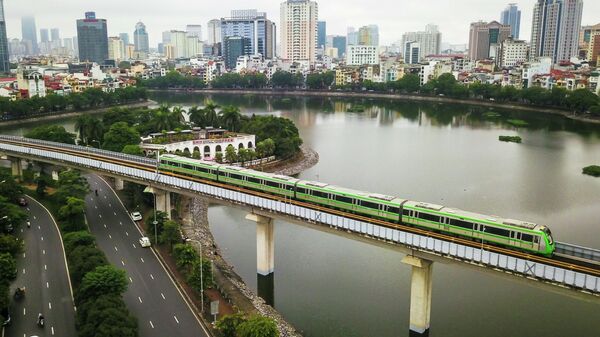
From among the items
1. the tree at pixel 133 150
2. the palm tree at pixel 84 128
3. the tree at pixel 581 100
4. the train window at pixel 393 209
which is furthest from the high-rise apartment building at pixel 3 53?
the train window at pixel 393 209

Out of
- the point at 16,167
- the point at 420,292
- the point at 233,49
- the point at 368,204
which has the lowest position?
the point at 420,292

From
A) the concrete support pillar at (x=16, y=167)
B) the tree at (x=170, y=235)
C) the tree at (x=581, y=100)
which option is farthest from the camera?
the tree at (x=581, y=100)

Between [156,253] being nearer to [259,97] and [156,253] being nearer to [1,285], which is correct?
[1,285]

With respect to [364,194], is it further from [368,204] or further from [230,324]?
[230,324]

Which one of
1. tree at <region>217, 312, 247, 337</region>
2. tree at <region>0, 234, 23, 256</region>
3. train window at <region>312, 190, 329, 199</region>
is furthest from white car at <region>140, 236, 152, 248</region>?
tree at <region>217, 312, 247, 337</region>

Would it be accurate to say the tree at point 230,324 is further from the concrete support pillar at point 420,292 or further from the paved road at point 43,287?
the concrete support pillar at point 420,292

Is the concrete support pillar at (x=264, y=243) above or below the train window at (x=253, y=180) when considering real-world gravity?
below

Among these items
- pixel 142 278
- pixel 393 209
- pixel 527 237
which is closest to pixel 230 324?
pixel 142 278
